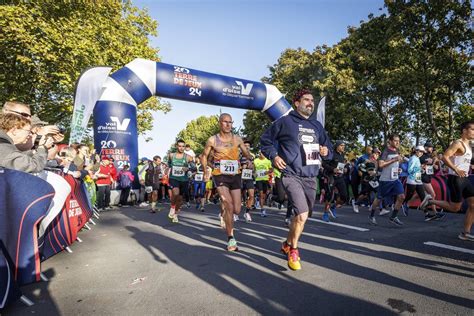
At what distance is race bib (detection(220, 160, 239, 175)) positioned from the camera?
5.07 meters

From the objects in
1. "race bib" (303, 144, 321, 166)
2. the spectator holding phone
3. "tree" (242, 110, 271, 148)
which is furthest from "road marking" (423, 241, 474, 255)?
"tree" (242, 110, 271, 148)

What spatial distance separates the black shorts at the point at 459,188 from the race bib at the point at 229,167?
350cm

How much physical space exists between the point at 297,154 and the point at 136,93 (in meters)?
8.98

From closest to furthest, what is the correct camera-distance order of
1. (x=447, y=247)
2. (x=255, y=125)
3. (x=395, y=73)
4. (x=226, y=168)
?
(x=447, y=247), (x=226, y=168), (x=395, y=73), (x=255, y=125)

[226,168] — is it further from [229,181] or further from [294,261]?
[294,261]

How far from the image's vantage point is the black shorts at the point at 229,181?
506 centimetres

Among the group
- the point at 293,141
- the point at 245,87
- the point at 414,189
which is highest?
the point at 245,87

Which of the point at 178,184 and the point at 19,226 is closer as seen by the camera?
the point at 19,226

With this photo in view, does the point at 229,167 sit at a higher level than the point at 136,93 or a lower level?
lower

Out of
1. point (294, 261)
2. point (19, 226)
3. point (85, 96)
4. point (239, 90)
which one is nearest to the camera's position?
point (19, 226)

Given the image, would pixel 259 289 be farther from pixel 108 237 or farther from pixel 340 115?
pixel 340 115

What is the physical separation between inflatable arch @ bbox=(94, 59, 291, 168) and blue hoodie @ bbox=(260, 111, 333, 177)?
332 inches

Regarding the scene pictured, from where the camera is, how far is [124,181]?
38.3 ft

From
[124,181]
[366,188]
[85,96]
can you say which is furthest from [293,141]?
[124,181]
